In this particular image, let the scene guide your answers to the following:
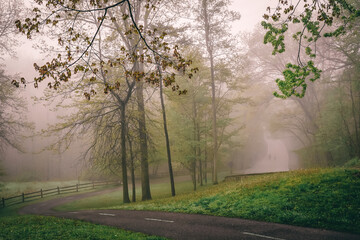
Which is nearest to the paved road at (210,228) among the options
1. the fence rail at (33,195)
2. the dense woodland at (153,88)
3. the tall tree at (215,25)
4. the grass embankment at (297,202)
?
the grass embankment at (297,202)

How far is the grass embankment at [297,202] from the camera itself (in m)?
8.14

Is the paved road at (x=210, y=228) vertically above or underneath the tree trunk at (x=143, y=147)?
underneath

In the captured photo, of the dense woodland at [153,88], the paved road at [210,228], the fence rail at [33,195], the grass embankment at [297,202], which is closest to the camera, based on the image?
the paved road at [210,228]

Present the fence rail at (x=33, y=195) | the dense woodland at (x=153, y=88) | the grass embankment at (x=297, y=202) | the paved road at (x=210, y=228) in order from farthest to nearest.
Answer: the fence rail at (x=33, y=195) → the dense woodland at (x=153, y=88) → the grass embankment at (x=297, y=202) → the paved road at (x=210, y=228)

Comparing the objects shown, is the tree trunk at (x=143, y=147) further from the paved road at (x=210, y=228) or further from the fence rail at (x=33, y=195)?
the fence rail at (x=33, y=195)

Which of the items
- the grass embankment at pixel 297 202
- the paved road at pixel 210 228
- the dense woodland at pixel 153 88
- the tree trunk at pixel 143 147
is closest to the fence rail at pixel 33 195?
the dense woodland at pixel 153 88

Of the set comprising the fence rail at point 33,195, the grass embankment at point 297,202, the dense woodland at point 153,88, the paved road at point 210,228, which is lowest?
the fence rail at point 33,195

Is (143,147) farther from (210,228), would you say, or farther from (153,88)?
(210,228)

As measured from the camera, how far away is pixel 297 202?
378 inches

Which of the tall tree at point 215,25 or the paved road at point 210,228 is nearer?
the paved road at point 210,228

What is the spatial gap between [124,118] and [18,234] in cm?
1052

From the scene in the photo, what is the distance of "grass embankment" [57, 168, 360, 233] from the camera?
8.14 m

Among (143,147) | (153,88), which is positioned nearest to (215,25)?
(153,88)

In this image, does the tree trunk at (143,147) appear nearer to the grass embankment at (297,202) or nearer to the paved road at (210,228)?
the grass embankment at (297,202)
